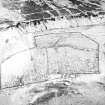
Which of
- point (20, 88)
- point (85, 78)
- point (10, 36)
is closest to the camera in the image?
point (10, 36)

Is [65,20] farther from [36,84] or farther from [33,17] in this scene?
[36,84]

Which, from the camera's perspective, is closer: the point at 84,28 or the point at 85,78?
the point at 84,28

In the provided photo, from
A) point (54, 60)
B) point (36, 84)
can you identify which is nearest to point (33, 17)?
point (54, 60)

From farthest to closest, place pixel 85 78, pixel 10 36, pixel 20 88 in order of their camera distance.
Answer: pixel 85 78, pixel 20 88, pixel 10 36

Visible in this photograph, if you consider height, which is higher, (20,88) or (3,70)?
(3,70)

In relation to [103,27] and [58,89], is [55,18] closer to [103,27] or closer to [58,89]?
[103,27]

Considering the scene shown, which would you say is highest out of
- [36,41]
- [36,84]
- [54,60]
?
[36,41]

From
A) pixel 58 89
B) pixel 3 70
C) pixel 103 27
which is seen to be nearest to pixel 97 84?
pixel 58 89
